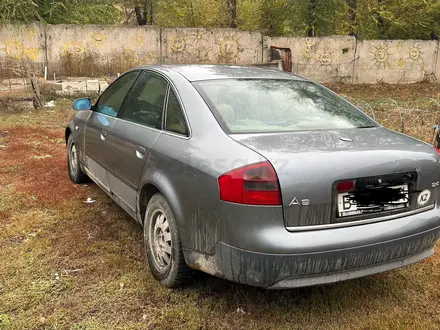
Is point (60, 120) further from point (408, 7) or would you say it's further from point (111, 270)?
point (408, 7)

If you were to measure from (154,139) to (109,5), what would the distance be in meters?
19.7

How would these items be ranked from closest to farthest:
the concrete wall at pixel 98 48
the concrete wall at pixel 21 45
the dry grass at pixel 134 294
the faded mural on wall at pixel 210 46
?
the dry grass at pixel 134 294 → the concrete wall at pixel 21 45 → the concrete wall at pixel 98 48 → the faded mural on wall at pixel 210 46

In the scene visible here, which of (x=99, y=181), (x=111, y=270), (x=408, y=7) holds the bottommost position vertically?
(x=111, y=270)

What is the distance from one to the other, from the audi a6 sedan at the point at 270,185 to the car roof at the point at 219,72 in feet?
0.09

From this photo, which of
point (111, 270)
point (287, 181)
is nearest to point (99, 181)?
point (111, 270)

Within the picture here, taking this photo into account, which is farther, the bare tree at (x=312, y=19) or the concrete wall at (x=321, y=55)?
the bare tree at (x=312, y=19)

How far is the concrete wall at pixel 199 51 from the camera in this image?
15141mm

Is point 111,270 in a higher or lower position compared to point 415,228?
lower

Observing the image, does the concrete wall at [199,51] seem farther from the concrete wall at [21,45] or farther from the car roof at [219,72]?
the car roof at [219,72]

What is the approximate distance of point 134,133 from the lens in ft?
10.7

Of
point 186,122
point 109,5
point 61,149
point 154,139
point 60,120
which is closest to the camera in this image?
point 186,122

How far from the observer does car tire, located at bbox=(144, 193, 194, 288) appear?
105 inches

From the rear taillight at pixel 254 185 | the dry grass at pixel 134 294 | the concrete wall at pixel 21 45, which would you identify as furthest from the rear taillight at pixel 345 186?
the concrete wall at pixel 21 45

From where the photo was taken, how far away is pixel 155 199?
2891 millimetres
